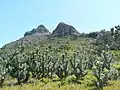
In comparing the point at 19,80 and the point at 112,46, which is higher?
the point at 112,46

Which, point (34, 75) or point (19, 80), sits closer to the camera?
point (19, 80)

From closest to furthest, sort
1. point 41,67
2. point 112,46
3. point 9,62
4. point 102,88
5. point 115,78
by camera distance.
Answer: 1. point 102,88
2. point 115,78
3. point 9,62
4. point 41,67
5. point 112,46

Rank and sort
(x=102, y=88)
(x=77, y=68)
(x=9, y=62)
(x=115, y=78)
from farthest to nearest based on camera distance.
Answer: (x=9, y=62)
(x=77, y=68)
(x=115, y=78)
(x=102, y=88)

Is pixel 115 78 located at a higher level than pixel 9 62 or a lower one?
lower

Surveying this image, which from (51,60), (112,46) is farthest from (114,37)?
(51,60)

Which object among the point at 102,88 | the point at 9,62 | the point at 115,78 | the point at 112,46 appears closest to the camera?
the point at 102,88

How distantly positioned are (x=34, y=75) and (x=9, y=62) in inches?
215

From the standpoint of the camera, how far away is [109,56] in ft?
123

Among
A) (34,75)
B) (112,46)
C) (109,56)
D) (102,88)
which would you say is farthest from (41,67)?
(112,46)

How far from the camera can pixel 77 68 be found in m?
40.1

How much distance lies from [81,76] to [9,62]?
10.9 m

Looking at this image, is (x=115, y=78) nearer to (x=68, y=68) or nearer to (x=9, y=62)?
(x=68, y=68)

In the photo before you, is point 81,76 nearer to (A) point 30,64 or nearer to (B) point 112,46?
(A) point 30,64

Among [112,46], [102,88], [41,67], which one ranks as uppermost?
[112,46]
